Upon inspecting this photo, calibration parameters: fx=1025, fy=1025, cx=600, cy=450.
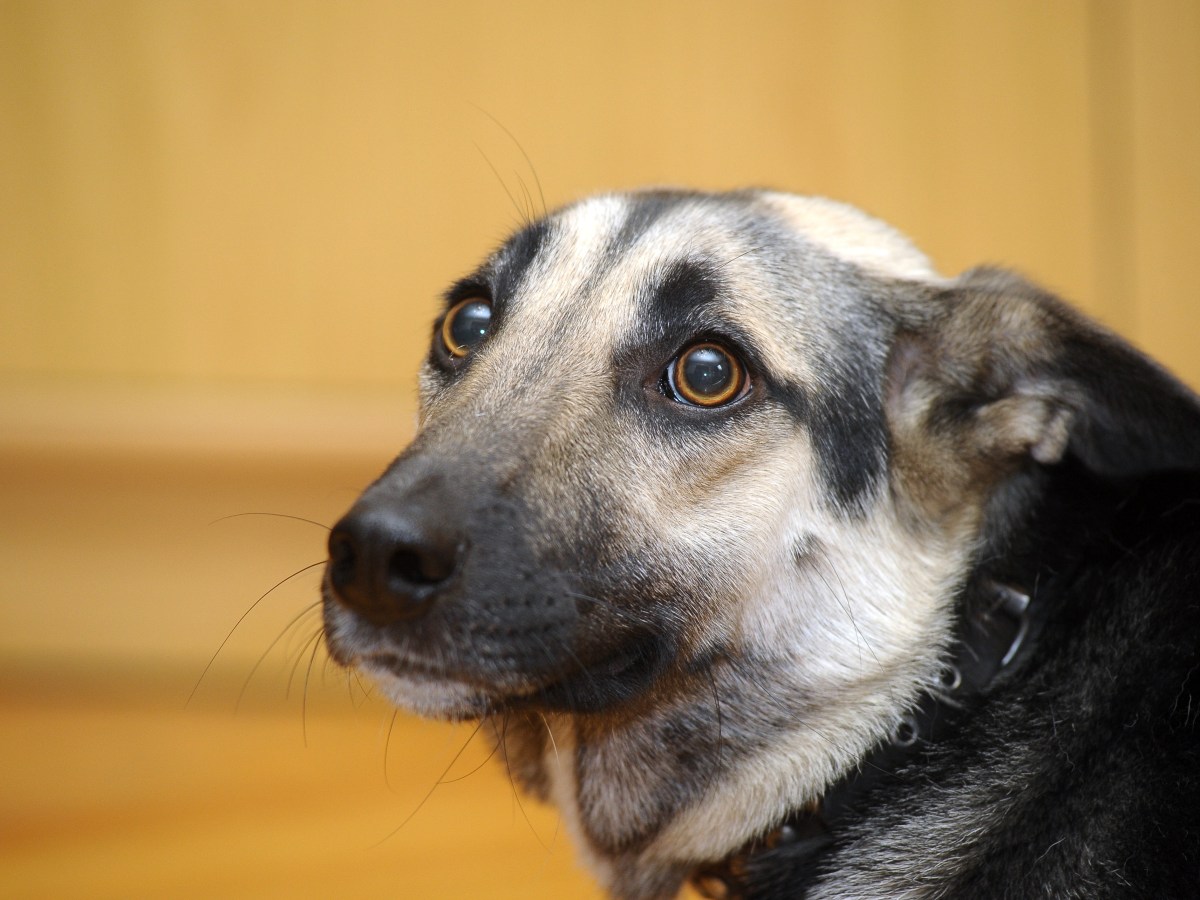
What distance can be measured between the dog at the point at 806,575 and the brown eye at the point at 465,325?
0.06 meters

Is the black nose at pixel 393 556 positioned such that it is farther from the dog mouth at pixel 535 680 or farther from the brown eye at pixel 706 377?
the brown eye at pixel 706 377

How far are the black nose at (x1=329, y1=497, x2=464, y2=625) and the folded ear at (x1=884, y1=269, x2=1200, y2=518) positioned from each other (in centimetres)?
88

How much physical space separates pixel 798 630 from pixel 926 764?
30 cm

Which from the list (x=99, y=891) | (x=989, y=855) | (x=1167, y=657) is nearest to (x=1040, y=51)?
(x=1167, y=657)

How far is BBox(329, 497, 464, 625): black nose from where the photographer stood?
55.1 inches

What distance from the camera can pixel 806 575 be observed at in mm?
1795

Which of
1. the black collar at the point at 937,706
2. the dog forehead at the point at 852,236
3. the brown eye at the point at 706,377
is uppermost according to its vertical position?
the dog forehead at the point at 852,236

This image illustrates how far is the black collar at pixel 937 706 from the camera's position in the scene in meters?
1.74

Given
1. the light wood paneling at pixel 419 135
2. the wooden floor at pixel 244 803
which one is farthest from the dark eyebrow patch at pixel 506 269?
the light wood paneling at pixel 419 135

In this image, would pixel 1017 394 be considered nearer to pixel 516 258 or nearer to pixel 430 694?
pixel 516 258

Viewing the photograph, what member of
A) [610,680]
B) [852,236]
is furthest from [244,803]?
[852,236]

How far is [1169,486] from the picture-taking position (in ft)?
5.85

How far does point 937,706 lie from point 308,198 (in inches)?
120

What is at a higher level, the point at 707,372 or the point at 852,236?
the point at 852,236
